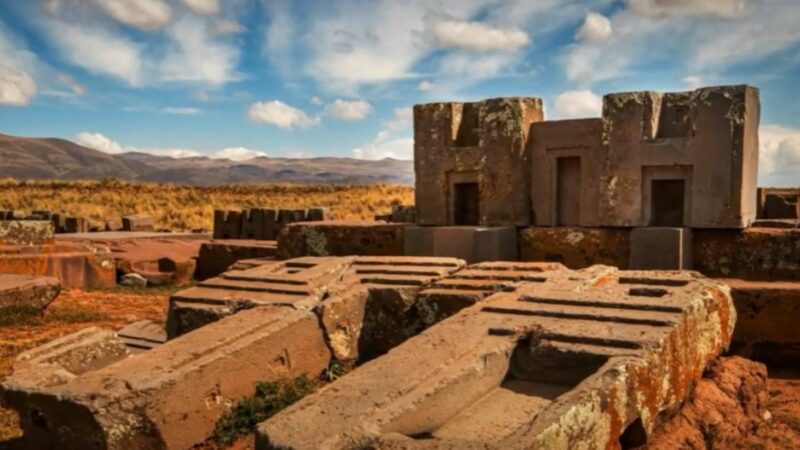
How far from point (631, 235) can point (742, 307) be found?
52.9 inches

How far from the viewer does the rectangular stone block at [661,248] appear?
21.4 feet

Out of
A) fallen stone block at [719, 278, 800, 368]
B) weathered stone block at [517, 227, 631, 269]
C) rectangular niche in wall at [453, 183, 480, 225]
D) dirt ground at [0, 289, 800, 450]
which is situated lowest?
dirt ground at [0, 289, 800, 450]

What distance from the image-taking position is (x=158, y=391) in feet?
12.9

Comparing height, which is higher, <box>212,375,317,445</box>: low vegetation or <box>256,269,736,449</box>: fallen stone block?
→ <box>256,269,736,449</box>: fallen stone block

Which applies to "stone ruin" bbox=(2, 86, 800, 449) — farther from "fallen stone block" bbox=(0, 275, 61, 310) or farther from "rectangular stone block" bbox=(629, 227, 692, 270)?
"fallen stone block" bbox=(0, 275, 61, 310)

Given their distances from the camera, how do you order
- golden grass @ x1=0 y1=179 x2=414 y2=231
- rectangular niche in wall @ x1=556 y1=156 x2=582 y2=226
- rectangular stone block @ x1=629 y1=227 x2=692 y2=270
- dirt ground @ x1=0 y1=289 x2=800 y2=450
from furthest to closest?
golden grass @ x1=0 y1=179 x2=414 y2=231 < rectangular niche in wall @ x1=556 y1=156 x2=582 y2=226 < rectangular stone block @ x1=629 y1=227 x2=692 y2=270 < dirt ground @ x1=0 y1=289 x2=800 y2=450

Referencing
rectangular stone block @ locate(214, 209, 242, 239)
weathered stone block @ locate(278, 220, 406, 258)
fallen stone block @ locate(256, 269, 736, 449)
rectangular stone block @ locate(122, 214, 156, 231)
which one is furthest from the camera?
rectangular stone block @ locate(122, 214, 156, 231)

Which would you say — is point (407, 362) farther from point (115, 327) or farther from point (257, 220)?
point (257, 220)

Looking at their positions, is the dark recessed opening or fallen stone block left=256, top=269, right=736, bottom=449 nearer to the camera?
fallen stone block left=256, top=269, right=736, bottom=449

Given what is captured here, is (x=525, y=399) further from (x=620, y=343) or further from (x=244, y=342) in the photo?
(x=244, y=342)

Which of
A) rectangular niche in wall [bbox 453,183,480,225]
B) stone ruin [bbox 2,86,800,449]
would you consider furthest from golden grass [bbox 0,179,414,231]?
stone ruin [bbox 2,86,800,449]

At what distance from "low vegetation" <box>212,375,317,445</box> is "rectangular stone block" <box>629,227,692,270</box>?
351 cm

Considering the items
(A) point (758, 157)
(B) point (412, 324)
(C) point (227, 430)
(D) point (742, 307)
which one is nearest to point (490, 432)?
(C) point (227, 430)

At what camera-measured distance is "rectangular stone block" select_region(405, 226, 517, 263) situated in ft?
23.6
